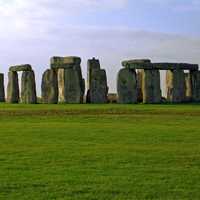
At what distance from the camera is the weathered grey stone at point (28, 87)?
4159 cm

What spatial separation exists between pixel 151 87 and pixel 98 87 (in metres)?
3.70

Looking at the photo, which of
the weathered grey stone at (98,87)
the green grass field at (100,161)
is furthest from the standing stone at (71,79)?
the green grass field at (100,161)

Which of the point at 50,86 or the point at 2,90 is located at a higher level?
the point at 50,86

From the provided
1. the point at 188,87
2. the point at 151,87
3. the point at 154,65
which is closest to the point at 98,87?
the point at 151,87

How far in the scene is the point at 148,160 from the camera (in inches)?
521

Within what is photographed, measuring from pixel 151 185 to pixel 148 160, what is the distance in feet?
9.36

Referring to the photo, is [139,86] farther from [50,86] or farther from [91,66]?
[50,86]

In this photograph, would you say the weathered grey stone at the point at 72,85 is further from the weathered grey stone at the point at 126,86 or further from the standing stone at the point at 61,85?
the weathered grey stone at the point at 126,86

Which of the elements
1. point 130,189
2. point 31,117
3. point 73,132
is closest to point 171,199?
point 130,189

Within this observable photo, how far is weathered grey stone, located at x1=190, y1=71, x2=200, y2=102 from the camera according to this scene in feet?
140

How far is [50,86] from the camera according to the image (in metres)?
41.1

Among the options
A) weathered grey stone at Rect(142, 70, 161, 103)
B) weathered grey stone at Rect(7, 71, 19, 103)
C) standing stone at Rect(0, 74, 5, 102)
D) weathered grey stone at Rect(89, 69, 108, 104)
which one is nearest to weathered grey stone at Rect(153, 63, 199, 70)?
weathered grey stone at Rect(142, 70, 161, 103)

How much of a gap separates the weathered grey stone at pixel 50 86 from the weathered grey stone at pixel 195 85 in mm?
10202

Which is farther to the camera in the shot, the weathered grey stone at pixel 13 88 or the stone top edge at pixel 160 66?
the weathered grey stone at pixel 13 88
